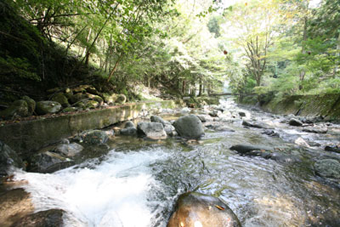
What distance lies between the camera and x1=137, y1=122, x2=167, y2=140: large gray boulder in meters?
4.79

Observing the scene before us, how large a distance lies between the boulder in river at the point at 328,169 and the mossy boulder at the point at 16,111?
6.00 meters

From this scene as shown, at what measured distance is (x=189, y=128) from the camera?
507 centimetres

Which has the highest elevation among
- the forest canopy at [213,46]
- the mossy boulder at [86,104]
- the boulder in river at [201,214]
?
the forest canopy at [213,46]

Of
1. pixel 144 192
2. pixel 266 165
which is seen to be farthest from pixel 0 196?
pixel 266 165

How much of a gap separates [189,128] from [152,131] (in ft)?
4.19

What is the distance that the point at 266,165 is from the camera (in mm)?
2916

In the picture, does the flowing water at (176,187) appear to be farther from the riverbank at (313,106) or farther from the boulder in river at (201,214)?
the riverbank at (313,106)

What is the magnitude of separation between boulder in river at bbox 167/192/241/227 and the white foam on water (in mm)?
363

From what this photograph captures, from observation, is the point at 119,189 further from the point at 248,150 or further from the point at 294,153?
the point at 294,153

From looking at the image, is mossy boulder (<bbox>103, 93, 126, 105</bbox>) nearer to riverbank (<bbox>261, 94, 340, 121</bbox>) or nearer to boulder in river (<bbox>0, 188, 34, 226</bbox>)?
boulder in river (<bbox>0, 188, 34, 226</bbox>)

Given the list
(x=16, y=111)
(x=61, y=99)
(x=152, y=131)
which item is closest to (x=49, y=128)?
(x=16, y=111)

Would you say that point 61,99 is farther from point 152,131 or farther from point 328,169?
point 328,169

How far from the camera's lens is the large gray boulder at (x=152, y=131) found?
189 inches

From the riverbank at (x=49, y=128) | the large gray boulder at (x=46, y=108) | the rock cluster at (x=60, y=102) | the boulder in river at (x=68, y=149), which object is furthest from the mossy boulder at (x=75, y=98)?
the boulder in river at (x=68, y=149)
